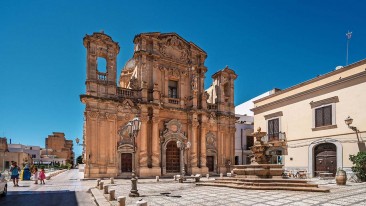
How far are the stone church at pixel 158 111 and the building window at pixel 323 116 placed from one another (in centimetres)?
975

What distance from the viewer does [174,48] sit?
26922 millimetres

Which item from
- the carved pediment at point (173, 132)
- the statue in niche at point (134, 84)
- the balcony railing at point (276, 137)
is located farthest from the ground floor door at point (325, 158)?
the statue in niche at point (134, 84)

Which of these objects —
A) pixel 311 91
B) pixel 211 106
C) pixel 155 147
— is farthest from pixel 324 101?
pixel 155 147

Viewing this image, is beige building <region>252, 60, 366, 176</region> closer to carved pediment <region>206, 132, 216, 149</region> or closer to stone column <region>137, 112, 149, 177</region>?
carved pediment <region>206, 132, 216, 149</region>

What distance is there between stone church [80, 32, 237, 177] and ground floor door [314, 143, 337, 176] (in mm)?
9613

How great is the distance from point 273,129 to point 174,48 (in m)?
12.2

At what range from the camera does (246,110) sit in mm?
41969

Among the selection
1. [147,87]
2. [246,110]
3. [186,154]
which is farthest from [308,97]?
[246,110]

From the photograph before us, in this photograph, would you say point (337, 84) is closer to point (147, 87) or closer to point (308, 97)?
point (308, 97)

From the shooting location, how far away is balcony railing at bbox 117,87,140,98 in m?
23.5

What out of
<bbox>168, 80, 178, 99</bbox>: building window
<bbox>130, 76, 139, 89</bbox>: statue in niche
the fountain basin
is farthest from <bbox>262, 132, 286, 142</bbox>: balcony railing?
<bbox>130, 76, 139, 89</bbox>: statue in niche

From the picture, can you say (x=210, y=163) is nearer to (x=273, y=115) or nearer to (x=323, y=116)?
(x=273, y=115)

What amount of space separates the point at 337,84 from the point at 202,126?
12.2m

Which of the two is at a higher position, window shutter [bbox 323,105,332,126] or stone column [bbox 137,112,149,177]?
window shutter [bbox 323,105,332,126]
